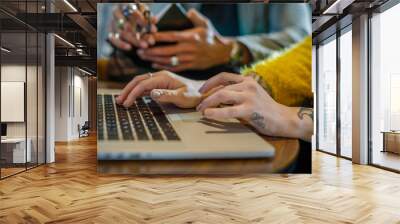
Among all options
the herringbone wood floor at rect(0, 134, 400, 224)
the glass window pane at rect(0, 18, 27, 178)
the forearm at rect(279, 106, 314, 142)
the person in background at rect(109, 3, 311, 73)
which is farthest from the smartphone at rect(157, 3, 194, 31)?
the glass window pane at rect(0, 18, 27, 178)

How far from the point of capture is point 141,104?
4691mm

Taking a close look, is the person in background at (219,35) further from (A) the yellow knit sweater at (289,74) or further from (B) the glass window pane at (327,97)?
(B) the glass window pane at (327,97)

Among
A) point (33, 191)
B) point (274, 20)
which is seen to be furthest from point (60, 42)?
point (274, 20)

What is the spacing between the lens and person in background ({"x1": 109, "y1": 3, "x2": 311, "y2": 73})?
452cm

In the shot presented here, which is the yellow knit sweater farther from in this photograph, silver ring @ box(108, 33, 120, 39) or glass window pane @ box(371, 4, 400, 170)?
glass window pane @ box(371, 4, 400, 170)

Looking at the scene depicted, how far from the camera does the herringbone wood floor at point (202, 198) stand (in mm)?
3871

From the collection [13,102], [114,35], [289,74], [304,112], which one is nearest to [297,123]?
[304,112]

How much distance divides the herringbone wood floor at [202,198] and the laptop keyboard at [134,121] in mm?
772

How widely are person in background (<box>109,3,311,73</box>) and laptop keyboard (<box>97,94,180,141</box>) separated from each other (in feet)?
A: 1.73

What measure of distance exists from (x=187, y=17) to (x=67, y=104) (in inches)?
460

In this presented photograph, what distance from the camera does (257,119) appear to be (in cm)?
461

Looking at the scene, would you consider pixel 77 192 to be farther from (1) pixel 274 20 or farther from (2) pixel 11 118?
(1) pixel 274 20

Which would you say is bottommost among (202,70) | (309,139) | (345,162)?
(345,162)

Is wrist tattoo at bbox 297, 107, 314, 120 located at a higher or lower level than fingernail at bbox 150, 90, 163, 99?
lower
